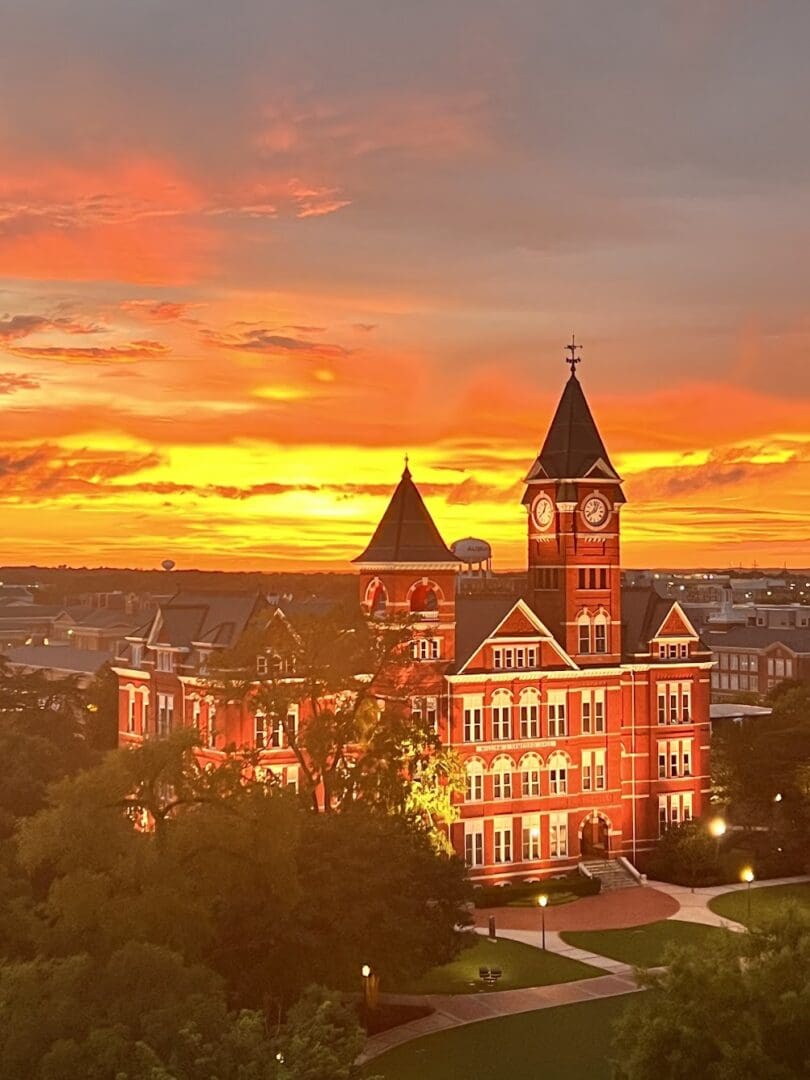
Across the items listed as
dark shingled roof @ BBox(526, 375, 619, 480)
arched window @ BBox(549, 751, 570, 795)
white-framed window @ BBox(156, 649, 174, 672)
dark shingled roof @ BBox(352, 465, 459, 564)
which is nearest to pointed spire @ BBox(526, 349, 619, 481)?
dark shingled roof @ BBox(526, 375, 619, 480)

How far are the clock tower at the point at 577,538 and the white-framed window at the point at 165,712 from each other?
21.6 m

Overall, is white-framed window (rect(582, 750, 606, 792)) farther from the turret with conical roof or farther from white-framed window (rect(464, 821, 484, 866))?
the turret with conical roof

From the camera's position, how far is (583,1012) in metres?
53.3

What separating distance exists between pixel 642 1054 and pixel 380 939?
16.4 m

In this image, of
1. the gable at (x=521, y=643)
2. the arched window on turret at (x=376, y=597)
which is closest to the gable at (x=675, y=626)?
the gable at (x=521, y=643)

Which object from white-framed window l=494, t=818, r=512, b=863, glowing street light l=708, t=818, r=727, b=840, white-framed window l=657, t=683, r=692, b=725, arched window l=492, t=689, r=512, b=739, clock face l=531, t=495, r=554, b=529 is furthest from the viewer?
white-framed window l=657, t=683, r=692, b=725

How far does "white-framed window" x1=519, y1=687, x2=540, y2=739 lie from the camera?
260ft

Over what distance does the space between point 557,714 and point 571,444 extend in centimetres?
1530

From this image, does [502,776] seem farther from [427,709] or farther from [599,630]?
[599,630]

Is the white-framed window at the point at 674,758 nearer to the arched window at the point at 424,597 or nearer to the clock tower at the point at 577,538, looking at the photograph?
the clock tower at the point at 577,538

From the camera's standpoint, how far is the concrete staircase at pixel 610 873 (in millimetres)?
77875

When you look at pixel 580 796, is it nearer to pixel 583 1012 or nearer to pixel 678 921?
pixel 678 921

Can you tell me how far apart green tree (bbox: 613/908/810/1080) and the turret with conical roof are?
42.0m

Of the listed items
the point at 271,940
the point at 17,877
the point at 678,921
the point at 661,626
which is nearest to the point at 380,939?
the point at 271,940
